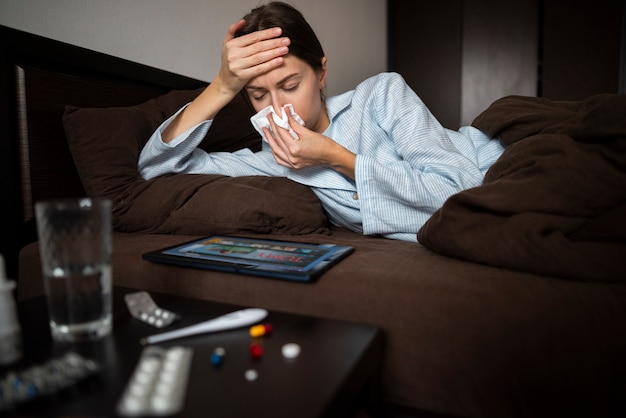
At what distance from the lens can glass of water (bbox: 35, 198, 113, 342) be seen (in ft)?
1.55

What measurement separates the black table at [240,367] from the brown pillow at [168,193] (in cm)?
36

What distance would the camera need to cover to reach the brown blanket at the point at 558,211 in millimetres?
605

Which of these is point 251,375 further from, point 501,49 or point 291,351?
point 501,49

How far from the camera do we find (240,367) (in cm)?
43

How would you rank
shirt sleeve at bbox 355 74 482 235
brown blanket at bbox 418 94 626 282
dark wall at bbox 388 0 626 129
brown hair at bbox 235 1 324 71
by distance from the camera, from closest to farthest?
brown blanket at bbox 418 94 626 282 < shirt sleeve at bbox 355 74 482 235 < brown hair at bbox 235 1 324 71 < dark wall at bbox 388 0 626 129

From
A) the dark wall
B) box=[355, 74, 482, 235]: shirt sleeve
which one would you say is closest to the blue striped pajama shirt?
box=[355, 74, 482, 235]: shirt sleeve

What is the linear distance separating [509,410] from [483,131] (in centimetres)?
75

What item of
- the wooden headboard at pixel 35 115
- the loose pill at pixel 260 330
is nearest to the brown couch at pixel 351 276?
the wooden headboard at pixel 35 115

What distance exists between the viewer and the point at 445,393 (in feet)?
1.76

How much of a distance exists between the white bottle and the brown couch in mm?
261

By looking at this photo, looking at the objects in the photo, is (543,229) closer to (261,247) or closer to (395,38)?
(261,247)

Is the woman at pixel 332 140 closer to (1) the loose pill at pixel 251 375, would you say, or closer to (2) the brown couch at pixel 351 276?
(2) the brown couch at pixel 351 276

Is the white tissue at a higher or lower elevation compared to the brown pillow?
higher

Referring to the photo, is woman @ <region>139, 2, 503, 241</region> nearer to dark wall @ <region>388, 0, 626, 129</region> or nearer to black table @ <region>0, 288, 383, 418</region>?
black table @ <region>0, 288, 383, 418</region>
